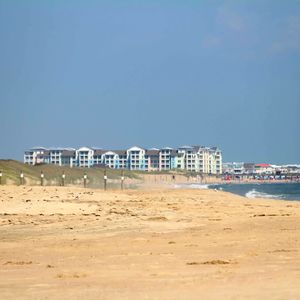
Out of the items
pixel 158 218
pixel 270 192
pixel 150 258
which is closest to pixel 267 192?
pixel 270 192

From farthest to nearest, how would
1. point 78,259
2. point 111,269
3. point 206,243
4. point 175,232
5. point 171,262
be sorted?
point 175,232, point 206,243, point 78,259, point 171,262, point 111,269

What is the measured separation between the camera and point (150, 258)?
1123 cm

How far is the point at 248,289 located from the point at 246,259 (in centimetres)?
308

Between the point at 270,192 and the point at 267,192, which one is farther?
the point at 267,192

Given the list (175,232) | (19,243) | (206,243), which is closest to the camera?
(206,243)

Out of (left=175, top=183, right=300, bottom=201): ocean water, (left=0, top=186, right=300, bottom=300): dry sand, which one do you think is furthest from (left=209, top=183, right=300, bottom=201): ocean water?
(left=0, top=186, right=300, bottom=300): dry sand

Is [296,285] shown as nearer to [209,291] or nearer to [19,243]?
[209,291]

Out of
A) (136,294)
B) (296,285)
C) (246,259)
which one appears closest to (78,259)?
(246,259)

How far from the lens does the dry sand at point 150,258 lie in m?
7.93

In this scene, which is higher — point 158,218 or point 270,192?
point 158,218

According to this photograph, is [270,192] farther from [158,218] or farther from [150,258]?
[150,258]

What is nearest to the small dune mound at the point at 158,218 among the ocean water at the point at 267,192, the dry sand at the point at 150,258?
the dry sand at the point at 150,258

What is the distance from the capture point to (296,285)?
789 cm

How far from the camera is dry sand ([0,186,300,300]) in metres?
7.93
